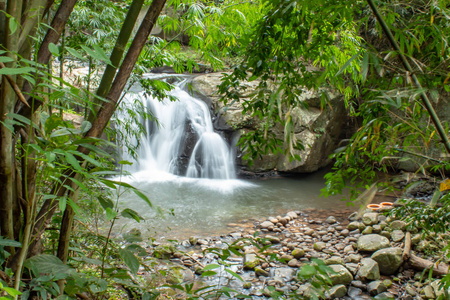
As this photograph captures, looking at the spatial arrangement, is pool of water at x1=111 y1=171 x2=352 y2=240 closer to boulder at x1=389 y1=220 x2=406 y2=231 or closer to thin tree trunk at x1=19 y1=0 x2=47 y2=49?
boulder at x1=389 y1=220 x2=406 y2=231

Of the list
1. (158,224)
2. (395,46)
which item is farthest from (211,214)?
(395,46)

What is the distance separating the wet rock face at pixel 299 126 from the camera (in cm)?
750

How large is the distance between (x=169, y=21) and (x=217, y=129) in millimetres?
4828

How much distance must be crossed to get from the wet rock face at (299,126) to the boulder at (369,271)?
4472mm

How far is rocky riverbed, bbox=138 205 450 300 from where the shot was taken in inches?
104

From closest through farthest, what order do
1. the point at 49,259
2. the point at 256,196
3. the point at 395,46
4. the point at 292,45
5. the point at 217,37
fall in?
the point at 395,46
the point at 49,259
the point at 292,45
the point at 217,37
the point at 256,196

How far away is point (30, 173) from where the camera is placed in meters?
0.99

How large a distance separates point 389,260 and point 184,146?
212 inches

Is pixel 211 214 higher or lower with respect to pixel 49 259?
lower

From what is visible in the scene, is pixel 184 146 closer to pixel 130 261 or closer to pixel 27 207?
pixel 130 261

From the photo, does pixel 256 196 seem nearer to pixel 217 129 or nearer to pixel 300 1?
pixel 217 129

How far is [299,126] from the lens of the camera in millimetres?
7680

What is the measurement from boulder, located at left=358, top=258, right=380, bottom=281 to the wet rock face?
4472mm

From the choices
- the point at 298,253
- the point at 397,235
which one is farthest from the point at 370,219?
the point at 298,253
